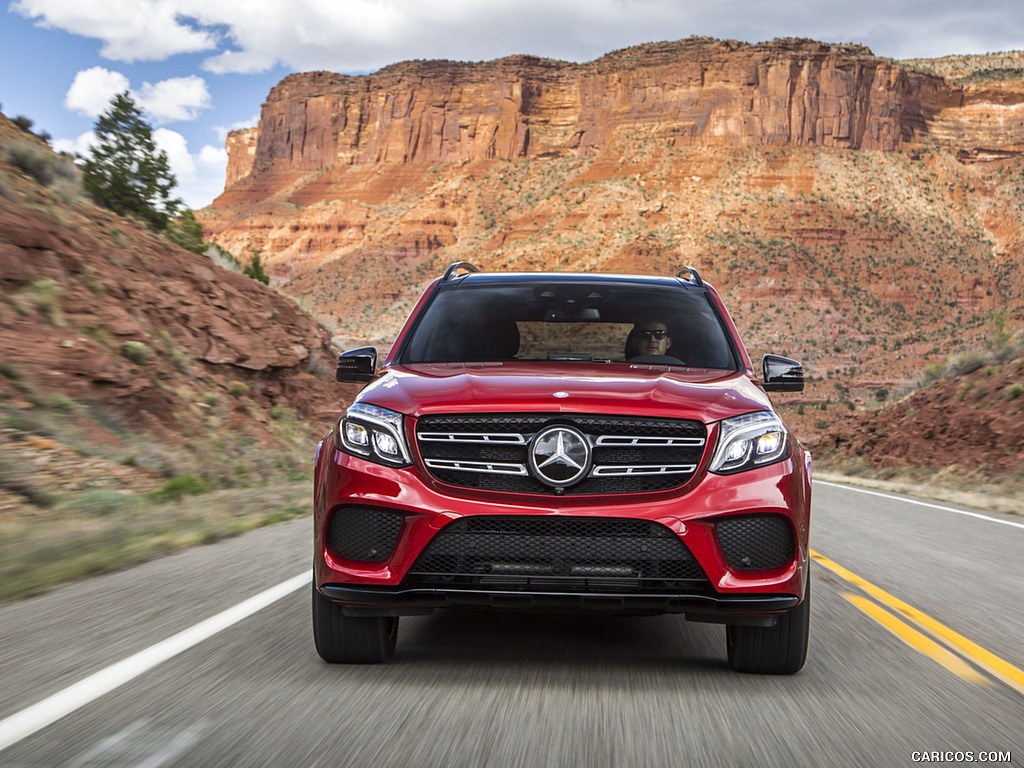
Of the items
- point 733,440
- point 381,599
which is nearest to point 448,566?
point 381,599

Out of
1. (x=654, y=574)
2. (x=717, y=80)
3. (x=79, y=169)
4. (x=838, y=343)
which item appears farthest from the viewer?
(x=717, y=80)

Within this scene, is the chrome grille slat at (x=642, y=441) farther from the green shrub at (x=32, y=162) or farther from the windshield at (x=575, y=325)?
the green shrub at (x=32, y=162)

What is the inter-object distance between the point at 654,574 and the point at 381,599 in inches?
42.4

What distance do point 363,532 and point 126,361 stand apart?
549 inches

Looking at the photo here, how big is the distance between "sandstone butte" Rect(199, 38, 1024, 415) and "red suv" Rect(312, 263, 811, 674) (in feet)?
225

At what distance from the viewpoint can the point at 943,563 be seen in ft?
28.7

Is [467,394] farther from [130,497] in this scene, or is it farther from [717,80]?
[717,80]

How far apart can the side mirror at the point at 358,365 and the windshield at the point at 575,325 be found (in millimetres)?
184

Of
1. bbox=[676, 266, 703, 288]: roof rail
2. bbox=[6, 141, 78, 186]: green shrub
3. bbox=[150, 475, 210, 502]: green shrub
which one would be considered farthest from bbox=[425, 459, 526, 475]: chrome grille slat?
bbox=[6, 141, 78, 186]: green shrub

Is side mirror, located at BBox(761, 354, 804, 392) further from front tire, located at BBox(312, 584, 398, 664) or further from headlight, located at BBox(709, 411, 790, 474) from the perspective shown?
front tire, located at BBox(312, 584, 398, 664)

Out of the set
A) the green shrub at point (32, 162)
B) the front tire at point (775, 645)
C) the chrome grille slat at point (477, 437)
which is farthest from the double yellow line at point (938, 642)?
the green shrub at point (32, 162)

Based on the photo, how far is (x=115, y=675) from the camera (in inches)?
173

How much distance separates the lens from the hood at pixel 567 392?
442cm

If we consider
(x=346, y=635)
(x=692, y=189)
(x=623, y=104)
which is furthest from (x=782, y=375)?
(x=623, y=104)
